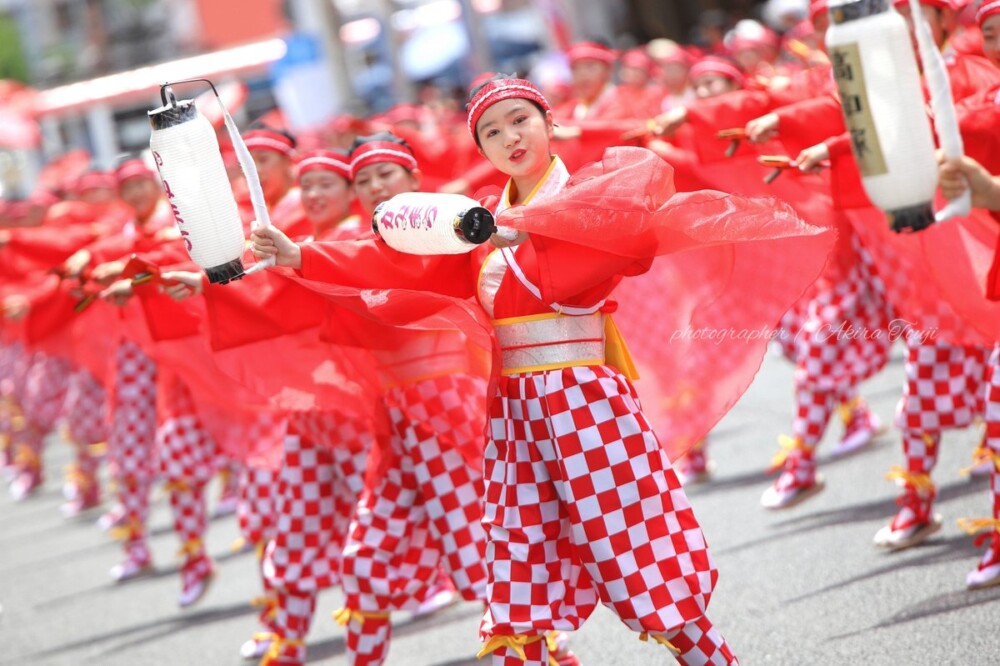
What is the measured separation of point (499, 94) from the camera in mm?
3996

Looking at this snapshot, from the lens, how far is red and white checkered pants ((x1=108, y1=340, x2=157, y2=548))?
7.86 metres

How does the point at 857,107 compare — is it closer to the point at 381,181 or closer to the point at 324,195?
the point at 381,181

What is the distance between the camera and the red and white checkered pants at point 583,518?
3812 millimetres

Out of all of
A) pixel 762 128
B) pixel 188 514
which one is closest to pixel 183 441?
pixel 188 514

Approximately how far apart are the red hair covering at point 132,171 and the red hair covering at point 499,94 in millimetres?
3408

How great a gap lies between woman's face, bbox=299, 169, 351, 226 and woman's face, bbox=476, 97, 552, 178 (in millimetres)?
1336

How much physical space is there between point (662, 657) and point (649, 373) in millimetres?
1054

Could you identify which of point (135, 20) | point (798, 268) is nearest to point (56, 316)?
point (798, 268)

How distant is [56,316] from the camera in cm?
822

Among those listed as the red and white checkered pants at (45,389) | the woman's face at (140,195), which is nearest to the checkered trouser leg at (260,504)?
the woman's face at (140,195)

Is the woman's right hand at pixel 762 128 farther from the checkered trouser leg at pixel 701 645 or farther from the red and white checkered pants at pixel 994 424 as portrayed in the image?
the checkered trouser leg at pixel 701 645

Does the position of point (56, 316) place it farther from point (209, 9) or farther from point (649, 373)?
point (209, 9)

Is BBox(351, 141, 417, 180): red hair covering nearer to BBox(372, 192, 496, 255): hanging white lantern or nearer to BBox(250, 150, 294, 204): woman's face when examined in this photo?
BBox(372, 192, 496, 255): hanging white lantern

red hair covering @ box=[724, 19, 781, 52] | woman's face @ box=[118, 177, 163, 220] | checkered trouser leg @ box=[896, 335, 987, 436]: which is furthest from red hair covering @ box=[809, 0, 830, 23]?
red hair covering @ box=[724, 19, 781, 52]
